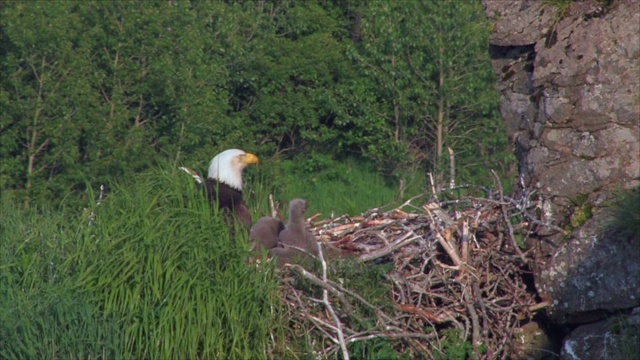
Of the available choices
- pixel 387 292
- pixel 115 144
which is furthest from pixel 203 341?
pixel 115 144

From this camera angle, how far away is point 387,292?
8.46 meters

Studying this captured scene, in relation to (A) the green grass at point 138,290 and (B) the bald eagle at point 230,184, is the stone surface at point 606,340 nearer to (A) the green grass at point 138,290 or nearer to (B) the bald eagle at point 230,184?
(A) the green grass at point 138,290

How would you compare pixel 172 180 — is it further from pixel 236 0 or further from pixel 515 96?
pixel 236 0

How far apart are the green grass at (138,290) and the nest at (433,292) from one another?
0.33 metres

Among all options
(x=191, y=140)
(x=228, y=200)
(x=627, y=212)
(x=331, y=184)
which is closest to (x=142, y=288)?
(x=228, y=200)

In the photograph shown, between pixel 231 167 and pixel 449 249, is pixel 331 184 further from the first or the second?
pixel 449 249

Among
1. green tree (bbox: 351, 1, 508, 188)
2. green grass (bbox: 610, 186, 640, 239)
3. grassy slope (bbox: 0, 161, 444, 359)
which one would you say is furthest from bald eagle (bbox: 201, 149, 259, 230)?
green tree (bbox: 351, 1, 508, 188)

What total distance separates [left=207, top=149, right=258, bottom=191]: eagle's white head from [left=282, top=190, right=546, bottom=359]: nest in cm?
126

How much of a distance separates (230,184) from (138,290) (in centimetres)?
220

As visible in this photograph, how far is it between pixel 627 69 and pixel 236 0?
11.5 metres

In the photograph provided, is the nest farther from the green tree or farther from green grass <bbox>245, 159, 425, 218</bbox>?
the green tree

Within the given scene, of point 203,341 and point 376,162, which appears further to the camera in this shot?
point 376,162

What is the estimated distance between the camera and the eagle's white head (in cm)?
999

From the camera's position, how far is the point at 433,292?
849 centimetres
